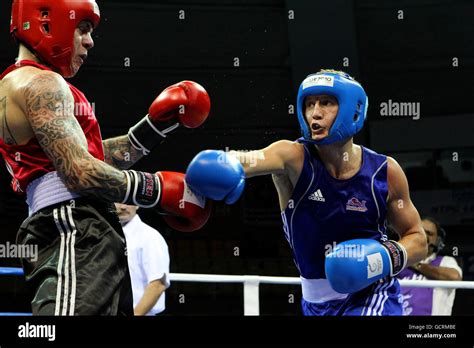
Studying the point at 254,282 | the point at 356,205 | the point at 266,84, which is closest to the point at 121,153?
the point at 356,205

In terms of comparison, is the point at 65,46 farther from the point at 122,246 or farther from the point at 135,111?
the point at 135,111

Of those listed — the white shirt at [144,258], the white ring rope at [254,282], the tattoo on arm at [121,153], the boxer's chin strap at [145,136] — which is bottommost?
the white ring rope at [254,282]

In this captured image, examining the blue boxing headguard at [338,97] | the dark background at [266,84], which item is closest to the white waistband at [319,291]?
the blue boxing headguard at [338,97]

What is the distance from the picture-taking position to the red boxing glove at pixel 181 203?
1.76 meters

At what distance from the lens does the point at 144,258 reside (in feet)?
11.7

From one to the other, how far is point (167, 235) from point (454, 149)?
8.46 feet

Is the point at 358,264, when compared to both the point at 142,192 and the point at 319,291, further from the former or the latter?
the point at 142,192

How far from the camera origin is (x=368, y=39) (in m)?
6.66

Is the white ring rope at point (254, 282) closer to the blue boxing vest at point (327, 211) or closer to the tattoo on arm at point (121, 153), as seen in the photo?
the blue boxing vest at point (327, 211)

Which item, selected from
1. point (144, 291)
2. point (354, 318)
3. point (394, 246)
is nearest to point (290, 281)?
point (144, 291)

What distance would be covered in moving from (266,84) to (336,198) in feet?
14.1

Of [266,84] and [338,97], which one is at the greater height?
[266,84]

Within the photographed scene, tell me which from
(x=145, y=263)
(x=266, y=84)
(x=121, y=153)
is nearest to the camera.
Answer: (x=121, y=153)

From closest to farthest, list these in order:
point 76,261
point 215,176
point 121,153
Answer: point 76,261
point 215,176
point 121,153
